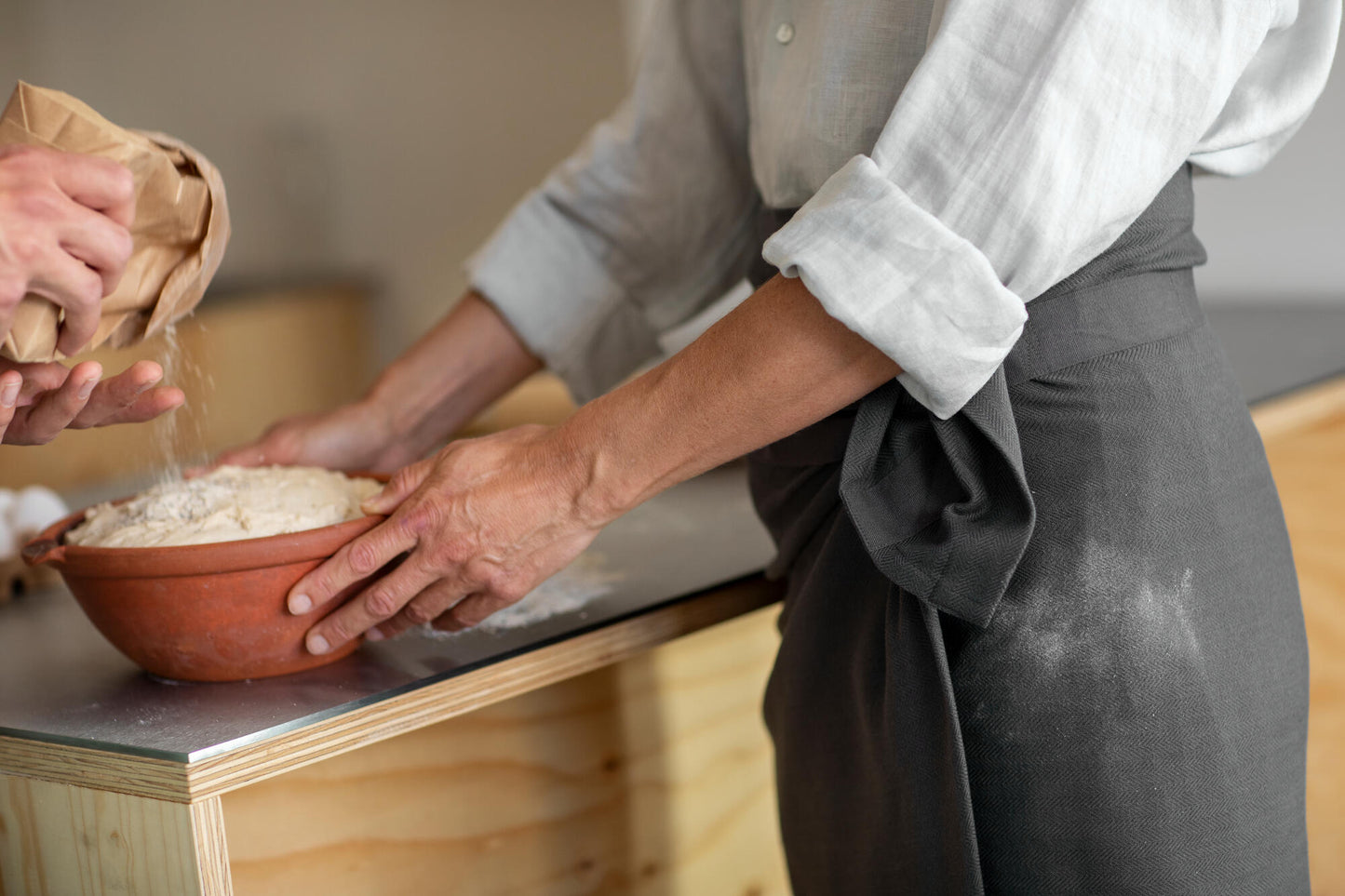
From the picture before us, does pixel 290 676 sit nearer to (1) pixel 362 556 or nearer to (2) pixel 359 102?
(1) pixel 362 556

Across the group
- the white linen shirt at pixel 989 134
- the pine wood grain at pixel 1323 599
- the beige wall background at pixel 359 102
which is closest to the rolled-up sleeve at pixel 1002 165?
the white linen shirt at pixel 989 134

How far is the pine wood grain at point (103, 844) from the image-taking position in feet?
2.22

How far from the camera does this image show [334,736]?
736mm

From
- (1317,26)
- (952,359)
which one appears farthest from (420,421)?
(1317,26)

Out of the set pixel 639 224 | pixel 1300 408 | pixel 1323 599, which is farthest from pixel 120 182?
pixel 1323 599

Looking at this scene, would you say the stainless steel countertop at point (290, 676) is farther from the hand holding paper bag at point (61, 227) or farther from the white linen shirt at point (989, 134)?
the white linen shirt at point (989, 134)

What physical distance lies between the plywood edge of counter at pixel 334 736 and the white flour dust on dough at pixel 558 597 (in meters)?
0.05

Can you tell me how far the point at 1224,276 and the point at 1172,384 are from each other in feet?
4.67

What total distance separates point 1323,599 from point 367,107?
2.93 meters

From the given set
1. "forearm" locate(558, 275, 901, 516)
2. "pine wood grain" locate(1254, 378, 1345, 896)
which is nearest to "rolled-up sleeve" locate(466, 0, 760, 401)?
"forearm" locate(558, 275, 901, 516)

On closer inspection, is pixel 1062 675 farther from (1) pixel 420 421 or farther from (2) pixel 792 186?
(1) pixel 420 421

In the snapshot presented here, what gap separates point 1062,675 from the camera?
28.4 inches

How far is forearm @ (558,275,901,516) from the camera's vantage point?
70cm

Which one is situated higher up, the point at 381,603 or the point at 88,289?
the point at 88,289
